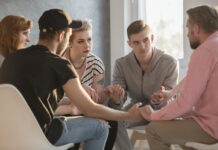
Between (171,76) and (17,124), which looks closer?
(17,124)

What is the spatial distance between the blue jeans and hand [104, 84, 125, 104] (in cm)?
67

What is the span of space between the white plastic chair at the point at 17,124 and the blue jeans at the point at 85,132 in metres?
0.22

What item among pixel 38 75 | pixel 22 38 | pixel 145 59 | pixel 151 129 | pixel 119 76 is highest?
pixel 22 38

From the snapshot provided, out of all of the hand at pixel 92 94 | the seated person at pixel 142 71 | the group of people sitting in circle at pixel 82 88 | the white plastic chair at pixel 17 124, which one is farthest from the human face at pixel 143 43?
the white plastic chair at pixel 17 124

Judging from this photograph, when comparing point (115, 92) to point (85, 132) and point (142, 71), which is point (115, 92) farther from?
point (85, 132)

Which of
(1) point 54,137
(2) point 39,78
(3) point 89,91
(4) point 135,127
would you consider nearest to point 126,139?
(4) point 135,127

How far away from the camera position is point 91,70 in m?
3.04

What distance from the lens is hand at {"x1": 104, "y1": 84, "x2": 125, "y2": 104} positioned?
2.81m

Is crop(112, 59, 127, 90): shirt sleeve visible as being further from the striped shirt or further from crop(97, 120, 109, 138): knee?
crop(97, 120, 109, 138): knee

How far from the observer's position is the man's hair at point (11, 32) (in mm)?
2377

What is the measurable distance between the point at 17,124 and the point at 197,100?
0.99 m

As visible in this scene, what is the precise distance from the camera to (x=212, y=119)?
1.94 meters

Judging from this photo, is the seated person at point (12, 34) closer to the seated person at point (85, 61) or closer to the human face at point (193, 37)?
the seated person at point (85, 61)

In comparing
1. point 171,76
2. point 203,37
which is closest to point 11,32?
point 203,37
